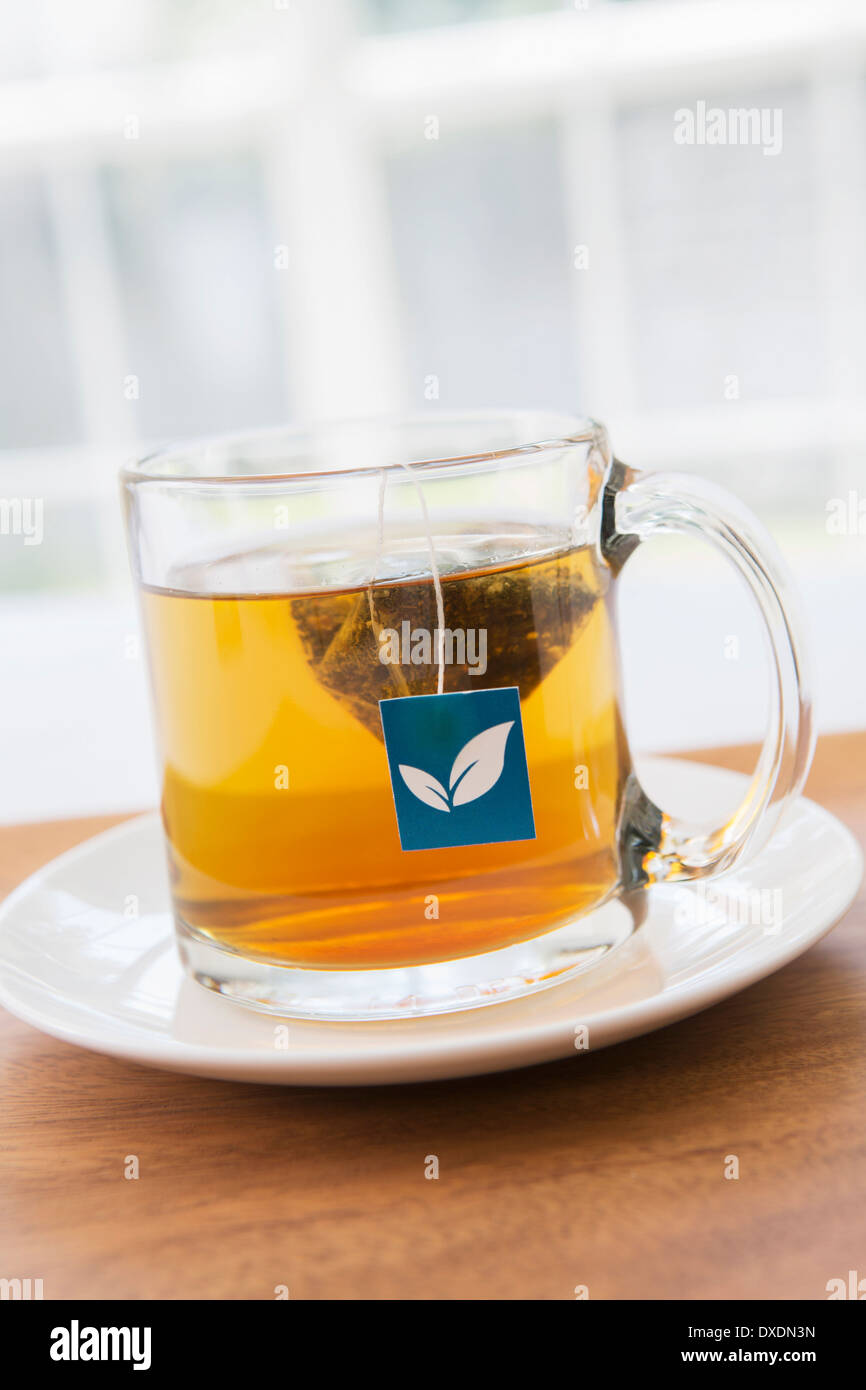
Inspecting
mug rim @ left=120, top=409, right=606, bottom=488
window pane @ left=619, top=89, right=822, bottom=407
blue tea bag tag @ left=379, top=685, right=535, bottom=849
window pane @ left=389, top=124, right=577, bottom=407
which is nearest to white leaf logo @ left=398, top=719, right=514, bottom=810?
blue tea bag tag @ left=379, top=685, right=535, bottom=849

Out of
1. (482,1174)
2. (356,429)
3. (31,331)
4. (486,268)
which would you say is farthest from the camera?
(31,331)

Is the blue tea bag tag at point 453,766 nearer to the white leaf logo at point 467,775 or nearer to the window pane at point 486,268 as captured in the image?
the white leaf logo at point 467,775

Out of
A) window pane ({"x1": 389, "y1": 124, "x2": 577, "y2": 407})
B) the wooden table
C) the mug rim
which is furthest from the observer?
window pane ({"x1": 389, "y1": 124, "x2": 577, "y2": 407})

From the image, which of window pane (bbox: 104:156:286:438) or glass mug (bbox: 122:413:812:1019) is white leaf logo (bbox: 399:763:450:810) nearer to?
glass mug (bbox: 122:413:812:1019)

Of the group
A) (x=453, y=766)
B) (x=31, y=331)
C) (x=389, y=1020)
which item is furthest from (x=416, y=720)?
(x=31, y=331)

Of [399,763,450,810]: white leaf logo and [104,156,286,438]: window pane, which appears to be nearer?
[399,763,450,810]: white leaf logo

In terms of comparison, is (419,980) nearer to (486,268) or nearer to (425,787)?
(425,787)
